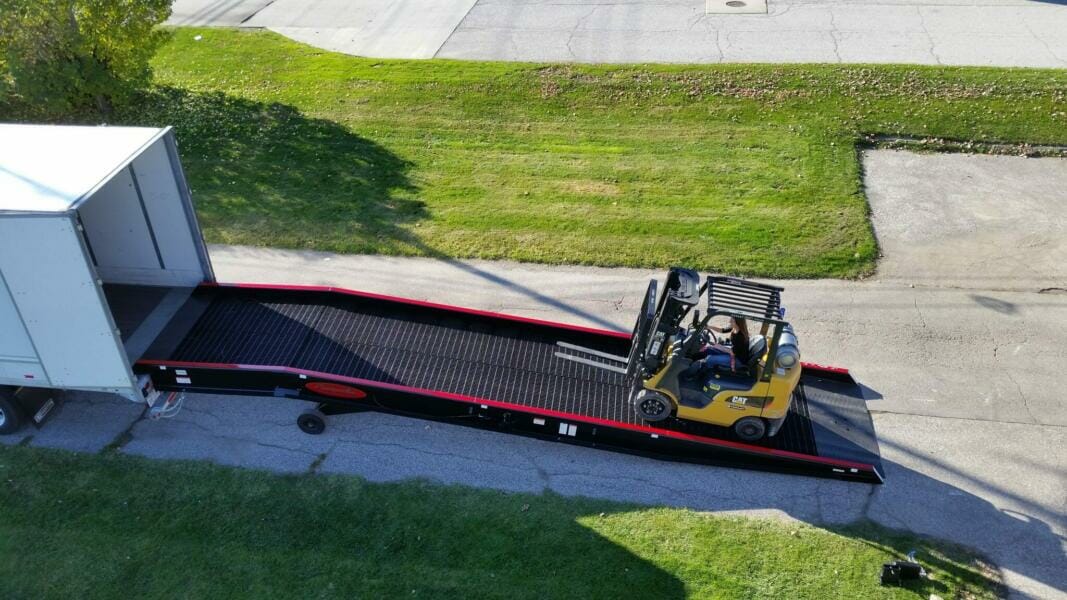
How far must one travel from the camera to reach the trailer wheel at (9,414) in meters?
9.46

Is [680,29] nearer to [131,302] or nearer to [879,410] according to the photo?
[879,410]

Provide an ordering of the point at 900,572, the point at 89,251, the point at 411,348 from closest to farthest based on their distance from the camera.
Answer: the point at 900,572, the point at 89,251, the point at 411,348

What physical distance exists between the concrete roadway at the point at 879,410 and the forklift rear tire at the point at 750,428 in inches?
19.3

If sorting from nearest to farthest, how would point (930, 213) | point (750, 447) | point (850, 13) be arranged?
1. point (750, 447)
2. point (930, 213)
3. point (850, 13)

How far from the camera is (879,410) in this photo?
10.5 m

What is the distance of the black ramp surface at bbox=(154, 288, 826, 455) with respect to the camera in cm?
969

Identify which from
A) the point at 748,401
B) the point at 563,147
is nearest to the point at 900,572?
the point at 748,401

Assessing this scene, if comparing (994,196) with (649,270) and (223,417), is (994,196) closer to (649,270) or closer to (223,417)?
(649,270)

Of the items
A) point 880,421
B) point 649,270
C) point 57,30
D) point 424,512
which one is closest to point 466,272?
point 649,270

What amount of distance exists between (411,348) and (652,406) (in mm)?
3173

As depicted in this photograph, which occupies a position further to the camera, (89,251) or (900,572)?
(89,251)

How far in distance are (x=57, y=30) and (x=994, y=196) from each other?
61.8 feet

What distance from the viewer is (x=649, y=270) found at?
13.4 metres

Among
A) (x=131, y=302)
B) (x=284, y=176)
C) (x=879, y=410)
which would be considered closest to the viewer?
(x=879, y=410)
